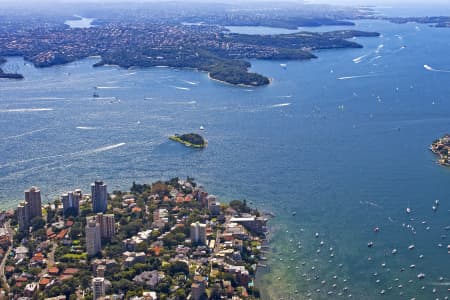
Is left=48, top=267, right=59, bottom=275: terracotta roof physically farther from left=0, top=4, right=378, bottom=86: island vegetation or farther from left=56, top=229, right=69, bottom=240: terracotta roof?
left=0, top=4, right=378, bottom=86: island vegetation

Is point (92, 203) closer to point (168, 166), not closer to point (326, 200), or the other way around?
point (168, 166)

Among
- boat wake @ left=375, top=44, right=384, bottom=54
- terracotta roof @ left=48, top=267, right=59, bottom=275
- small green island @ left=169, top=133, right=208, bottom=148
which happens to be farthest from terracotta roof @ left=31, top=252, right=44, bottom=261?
boat wake @ left=375, top=44, right=384, bottom=54

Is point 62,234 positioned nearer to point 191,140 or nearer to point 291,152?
point 191,140

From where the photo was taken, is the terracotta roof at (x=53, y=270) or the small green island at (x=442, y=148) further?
the small green island at (x=442, y=148)

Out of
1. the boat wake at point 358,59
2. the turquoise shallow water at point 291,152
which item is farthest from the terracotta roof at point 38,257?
the boat wake at point 358,59

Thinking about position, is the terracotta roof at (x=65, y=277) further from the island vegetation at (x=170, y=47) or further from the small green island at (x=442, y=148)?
the island vegetation at (x=170, y=47)

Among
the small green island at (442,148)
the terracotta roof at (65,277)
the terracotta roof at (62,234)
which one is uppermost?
the small green island at (442,148)

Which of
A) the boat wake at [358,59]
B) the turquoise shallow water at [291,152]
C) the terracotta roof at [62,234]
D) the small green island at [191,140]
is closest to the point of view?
the turquoise shallow water at [291,152]
